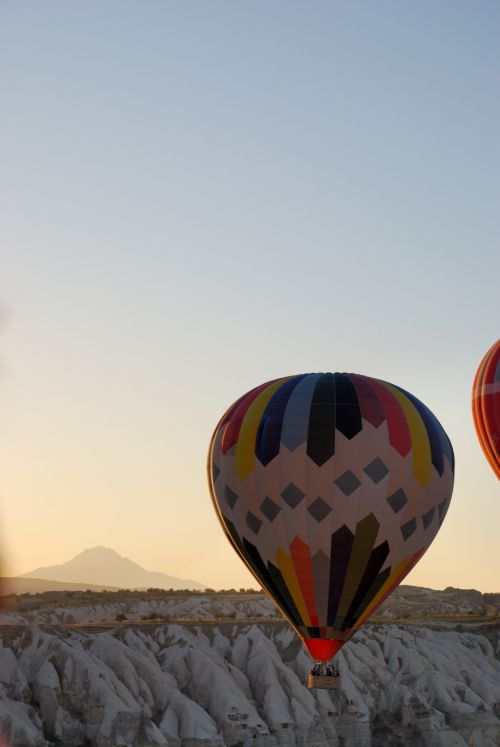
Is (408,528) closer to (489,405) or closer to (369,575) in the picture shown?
(369,575)

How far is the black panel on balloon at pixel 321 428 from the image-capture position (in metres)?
37.6

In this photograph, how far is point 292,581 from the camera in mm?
37781

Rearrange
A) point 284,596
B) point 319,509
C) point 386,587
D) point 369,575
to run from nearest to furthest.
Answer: point 319,509
point 369,575
point 284,596
point 386,587

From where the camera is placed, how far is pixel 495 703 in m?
75.8

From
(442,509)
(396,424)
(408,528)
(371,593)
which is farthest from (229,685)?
(396,424)

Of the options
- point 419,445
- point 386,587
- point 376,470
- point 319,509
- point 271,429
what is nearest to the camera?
point 319,509

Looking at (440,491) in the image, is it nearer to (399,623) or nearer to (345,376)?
(345,376)

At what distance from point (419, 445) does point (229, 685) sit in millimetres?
32622

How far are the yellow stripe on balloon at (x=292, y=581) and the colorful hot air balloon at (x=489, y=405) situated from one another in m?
11.8

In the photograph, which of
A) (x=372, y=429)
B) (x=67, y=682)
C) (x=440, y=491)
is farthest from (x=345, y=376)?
(x=67, y=682)

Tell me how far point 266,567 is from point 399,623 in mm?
48610

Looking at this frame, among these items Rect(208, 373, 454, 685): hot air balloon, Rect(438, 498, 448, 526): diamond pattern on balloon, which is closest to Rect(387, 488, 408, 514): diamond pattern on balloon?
Rect(208, 373, 454, 685): hot air balloon

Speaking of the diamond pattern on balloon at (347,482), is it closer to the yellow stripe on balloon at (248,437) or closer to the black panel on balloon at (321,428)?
the black panel on balloon at (321,428)

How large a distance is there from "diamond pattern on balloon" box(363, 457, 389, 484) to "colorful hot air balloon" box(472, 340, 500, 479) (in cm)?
937
